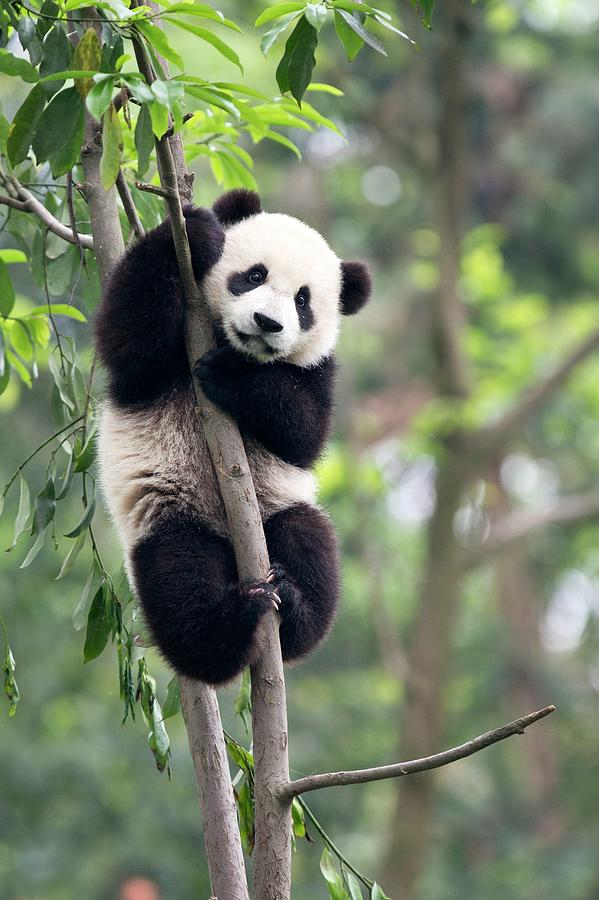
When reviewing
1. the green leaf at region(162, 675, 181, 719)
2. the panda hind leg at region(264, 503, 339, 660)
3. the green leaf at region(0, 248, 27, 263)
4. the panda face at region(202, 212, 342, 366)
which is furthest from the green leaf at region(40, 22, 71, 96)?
the green leaf at region(162, 675, 181, 719)

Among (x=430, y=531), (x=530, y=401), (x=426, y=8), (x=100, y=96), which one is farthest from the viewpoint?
(x=430, y=531)

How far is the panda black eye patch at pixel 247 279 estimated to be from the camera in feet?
9.90

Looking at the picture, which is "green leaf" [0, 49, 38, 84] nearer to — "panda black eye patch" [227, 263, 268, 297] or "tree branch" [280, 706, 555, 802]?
"panda black eye patch" [227, 263, 268, 297]

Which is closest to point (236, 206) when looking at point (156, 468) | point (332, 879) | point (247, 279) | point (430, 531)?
point (247, 279)

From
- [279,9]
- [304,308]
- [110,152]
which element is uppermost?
[279,9]

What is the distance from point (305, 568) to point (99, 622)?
594mm

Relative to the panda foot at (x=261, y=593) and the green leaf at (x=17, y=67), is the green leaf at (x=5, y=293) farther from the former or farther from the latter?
Answer: the panda foot at (x=261, y=593)

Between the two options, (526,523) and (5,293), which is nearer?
(5,293)

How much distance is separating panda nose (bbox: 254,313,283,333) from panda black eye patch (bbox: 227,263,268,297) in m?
0.21

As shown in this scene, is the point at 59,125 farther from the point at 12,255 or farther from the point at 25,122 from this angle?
the point at 12,255

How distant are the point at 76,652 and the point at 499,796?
217 inches

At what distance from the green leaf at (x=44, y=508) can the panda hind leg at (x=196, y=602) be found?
25cm

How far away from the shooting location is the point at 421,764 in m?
2.09

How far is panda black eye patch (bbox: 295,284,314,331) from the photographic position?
3215 mm
